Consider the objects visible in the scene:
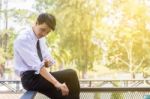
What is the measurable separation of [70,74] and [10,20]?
214 cm

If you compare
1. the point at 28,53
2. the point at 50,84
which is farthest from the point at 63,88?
the point at 28,53

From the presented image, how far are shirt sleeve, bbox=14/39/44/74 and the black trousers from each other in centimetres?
6

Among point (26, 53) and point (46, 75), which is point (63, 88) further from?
point (26, 53)

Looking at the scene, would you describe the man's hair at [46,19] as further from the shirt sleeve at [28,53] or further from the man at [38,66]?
the shirt sleeve at [28,53]

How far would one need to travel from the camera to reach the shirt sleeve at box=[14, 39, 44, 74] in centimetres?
153

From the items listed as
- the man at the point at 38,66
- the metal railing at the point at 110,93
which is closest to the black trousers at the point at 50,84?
the man at the point at 38,66

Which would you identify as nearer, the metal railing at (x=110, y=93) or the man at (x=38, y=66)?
the man at (x=38, y=66)

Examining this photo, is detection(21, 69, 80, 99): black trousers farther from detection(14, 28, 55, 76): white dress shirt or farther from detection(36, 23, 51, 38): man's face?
detection(36, 23, 51, 38): man's face

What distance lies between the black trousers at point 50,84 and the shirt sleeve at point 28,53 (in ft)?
0.19

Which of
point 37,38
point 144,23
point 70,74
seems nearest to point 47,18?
point 37,38

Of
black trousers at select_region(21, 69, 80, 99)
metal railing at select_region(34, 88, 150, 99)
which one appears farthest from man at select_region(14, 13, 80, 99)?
metal railing at select_region(34, 88, 150, 99)

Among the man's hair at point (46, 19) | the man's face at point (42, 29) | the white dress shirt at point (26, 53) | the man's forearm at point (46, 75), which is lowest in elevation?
the man's forearm at point (46, 75)

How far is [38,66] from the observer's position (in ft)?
5.03

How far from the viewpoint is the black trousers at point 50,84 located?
1.58 m
